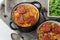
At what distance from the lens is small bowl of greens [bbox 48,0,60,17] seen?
83 cm

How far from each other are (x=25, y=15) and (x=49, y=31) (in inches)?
4.8

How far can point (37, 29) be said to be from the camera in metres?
0.82

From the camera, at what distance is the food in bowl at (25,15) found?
83 cm

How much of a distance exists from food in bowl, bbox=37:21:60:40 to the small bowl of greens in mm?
43

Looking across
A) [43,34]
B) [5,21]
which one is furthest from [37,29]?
[5,21]

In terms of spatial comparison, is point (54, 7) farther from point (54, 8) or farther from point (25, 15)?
point (25, 15)

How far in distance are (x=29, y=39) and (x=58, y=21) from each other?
149 millimetres

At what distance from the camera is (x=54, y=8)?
0.84 m

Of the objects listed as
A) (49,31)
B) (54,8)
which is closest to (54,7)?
(54,8)

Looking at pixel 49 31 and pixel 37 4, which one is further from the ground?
pixel 37 4

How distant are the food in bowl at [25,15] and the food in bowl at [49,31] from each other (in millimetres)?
43

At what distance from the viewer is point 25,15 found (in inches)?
32.9

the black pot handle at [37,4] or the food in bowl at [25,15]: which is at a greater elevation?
the black pot handle at [37,4]

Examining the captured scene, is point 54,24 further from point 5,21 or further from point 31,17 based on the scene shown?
point 5,21
